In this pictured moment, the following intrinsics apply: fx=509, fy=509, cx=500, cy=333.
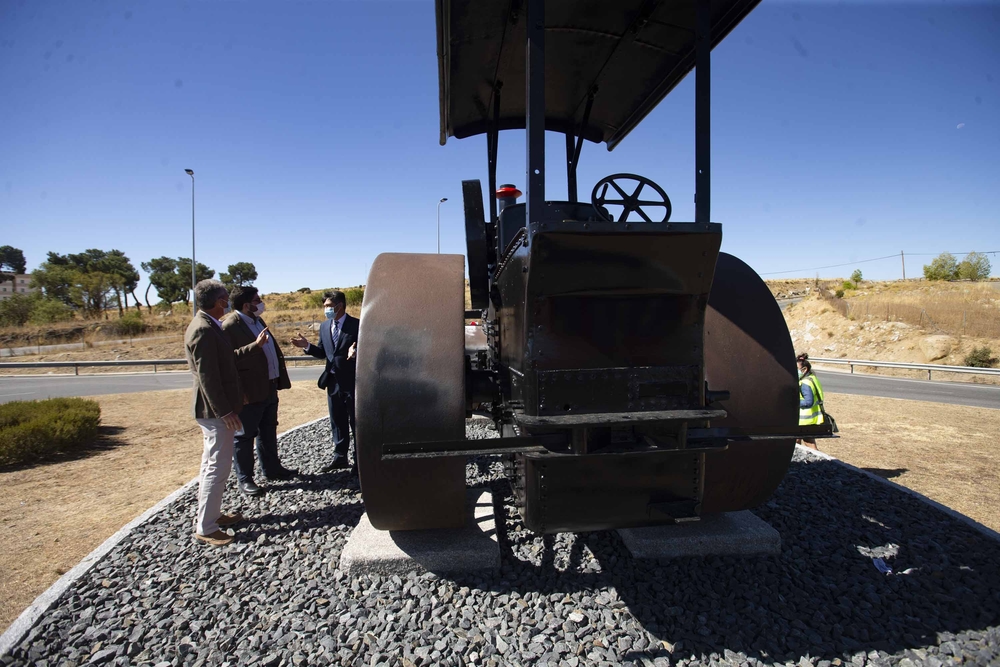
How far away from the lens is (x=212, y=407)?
11.4ft

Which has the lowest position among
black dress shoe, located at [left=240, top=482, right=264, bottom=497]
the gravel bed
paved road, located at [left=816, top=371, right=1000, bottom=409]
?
paved road, located at [left=816, top=371, right=1000, bottom=409]

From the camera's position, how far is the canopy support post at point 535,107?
2.23 metres

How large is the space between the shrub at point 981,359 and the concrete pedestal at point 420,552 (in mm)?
21631

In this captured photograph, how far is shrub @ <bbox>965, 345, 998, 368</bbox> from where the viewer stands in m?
17.5

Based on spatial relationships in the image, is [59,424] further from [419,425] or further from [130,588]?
[419,425]

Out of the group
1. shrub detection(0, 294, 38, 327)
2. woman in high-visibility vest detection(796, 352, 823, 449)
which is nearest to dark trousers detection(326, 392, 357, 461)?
woman in high-visibility vest detection(796, 352, 823, 449)

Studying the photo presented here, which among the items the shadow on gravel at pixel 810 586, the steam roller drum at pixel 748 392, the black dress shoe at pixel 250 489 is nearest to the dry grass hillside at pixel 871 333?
the shadow on gravel at pixel 810 586

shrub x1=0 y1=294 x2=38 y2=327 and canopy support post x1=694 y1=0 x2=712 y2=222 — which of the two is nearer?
canopy support post x1=694 y1=0 x2=712 y2=222

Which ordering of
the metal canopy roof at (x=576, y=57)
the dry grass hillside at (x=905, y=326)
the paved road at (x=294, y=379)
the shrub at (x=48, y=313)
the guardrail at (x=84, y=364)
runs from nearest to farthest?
the metal canopy roof at (x=576, y=57), the paved road at (x=294, y=379), the guardrail at (x=84, y=364), the dry grass hillside at (x=905, y=326), the shrub at (x=48, y=313)

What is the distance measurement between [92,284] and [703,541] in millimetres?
51397

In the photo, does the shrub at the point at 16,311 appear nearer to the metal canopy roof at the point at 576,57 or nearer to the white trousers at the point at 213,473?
the white trousers at the point at 213,473

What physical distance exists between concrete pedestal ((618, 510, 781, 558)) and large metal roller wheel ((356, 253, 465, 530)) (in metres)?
1.15

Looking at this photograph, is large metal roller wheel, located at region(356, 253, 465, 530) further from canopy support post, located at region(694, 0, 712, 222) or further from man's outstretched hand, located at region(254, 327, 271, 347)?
man's outstretched hand, located at region(254, 327, 271, 347)

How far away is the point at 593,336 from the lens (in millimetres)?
2291
